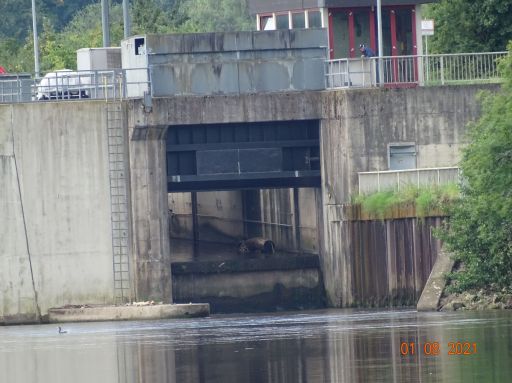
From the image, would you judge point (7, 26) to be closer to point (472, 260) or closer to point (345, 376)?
point (472, 260)

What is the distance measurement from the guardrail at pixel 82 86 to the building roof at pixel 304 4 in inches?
259

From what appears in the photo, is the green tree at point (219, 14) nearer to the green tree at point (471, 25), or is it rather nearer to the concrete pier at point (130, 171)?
the green tree at point (471, 25)

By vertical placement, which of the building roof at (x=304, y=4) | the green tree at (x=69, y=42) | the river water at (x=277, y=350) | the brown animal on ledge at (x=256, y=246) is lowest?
the river water at (x=277, y=350)

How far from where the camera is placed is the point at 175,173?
59.3 m

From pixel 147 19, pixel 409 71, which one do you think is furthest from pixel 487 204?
pixel 147 19

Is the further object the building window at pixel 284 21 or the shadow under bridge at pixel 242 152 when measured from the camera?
the building window at pixel 284 21

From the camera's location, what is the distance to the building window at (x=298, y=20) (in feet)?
205

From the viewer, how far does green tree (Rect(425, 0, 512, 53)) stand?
69.1 meters

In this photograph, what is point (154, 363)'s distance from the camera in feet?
129

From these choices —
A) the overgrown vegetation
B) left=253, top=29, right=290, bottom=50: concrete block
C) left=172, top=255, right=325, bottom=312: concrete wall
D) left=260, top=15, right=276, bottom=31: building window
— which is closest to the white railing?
the overgrown vegetation

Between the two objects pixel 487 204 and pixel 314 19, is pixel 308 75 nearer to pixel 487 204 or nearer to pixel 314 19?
pixel 314 19

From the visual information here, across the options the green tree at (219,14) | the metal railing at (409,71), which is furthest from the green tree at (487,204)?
the green tree at (219,14)

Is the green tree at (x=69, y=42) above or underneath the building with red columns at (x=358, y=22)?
above

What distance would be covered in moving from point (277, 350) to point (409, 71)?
22090mm
